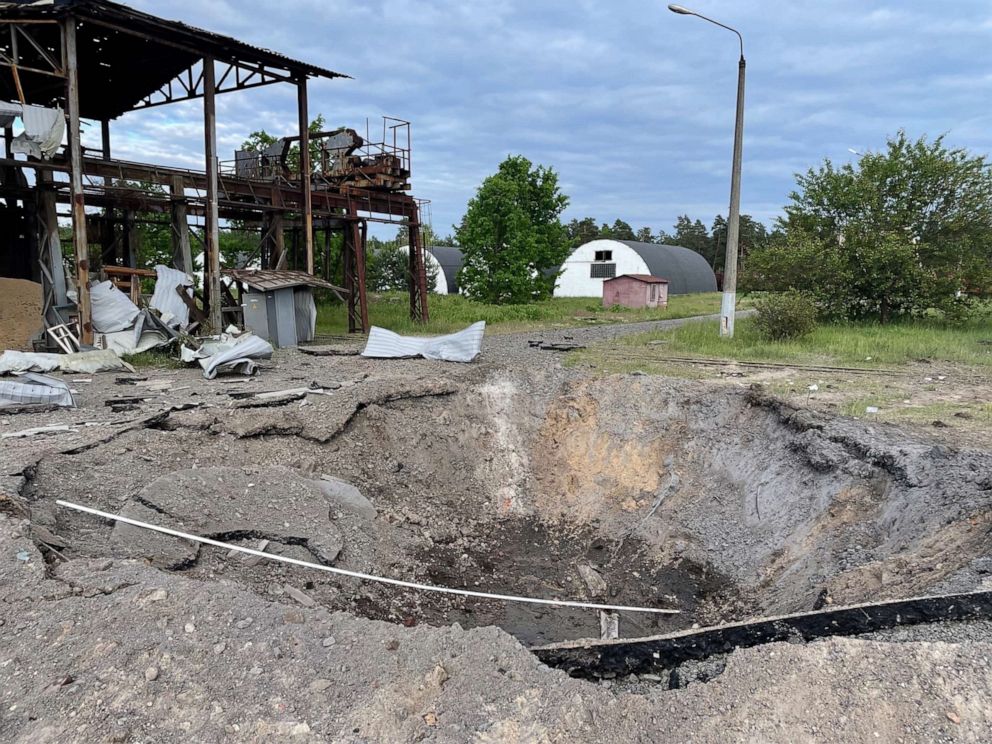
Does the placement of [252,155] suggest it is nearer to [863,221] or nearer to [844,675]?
[863,221]

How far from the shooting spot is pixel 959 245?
1959cm

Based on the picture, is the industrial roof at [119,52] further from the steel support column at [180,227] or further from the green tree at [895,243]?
the green tree at [895,243]

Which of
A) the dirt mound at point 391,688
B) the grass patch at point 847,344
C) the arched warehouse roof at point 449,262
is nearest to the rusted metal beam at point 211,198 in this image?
the grass patch at point 847,344

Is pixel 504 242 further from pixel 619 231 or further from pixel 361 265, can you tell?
pixel 619 231

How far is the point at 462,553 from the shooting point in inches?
310

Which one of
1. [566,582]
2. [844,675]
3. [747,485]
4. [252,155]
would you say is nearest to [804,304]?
[747,485]

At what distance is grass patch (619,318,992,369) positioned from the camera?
45.4 ft

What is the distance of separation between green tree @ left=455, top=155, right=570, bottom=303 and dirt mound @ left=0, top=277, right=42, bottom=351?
20097mm

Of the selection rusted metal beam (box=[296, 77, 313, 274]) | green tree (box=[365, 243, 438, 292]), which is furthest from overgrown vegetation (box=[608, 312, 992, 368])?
green tree (box=[365, 243, 438, 292])

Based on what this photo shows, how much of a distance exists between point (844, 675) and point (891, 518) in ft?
11.1

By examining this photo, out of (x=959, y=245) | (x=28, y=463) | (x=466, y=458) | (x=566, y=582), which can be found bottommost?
(x=566, y=582)

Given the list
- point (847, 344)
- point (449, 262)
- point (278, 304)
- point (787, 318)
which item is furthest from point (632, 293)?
point (278, 304)

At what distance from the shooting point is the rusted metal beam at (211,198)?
1573 cm

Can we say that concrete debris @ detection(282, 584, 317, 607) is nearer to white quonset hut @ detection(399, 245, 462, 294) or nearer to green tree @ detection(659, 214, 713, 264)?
white quonset hut @ detection(399, 245, 462, 294)
